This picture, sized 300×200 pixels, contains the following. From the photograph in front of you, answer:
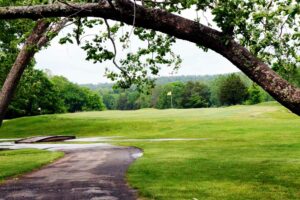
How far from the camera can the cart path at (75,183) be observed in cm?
1108

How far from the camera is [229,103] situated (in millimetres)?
127500

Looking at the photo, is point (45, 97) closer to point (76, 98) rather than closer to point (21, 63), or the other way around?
point (76, 98)

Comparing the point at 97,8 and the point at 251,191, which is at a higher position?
the point at 97,8

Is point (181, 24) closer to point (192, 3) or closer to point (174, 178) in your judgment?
point (192, 3)

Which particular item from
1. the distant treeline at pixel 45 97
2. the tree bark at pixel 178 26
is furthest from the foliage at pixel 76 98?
the tree bark at pixel 178 26

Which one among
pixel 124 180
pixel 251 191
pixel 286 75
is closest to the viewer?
pixel 251 191

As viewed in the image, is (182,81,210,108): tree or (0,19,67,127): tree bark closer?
(0,19,67,127): tree bark

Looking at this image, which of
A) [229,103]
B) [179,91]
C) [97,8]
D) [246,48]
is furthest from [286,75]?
[179,91]

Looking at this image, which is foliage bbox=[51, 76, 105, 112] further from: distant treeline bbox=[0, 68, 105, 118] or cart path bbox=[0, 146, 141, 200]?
cart path bbox=[0, 146, 141, 200]

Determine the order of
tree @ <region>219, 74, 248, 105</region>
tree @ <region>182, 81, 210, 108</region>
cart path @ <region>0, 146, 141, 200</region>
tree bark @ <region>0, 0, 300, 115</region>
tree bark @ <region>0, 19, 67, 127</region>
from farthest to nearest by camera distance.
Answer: tree @ <region>182, 81, 210, 108</region>
tree @ <region>219, 74, 248, 105</region>
tree bark @ <region>0, 19, 67, 127</region>
cart path @ <region>0, 146, 141, 200</region>
tree bark @ <region>0, 0, 300, 115</region>

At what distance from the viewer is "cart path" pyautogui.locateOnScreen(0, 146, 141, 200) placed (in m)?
11.1

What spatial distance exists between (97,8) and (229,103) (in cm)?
11919

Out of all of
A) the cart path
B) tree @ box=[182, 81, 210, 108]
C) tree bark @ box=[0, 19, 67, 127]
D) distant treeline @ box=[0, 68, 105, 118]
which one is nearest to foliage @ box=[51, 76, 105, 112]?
distant treeline @ box=[0, 68, 105, 118]

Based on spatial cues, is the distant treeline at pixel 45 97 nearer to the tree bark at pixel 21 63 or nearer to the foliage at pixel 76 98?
the foliage at pixel 76 98
